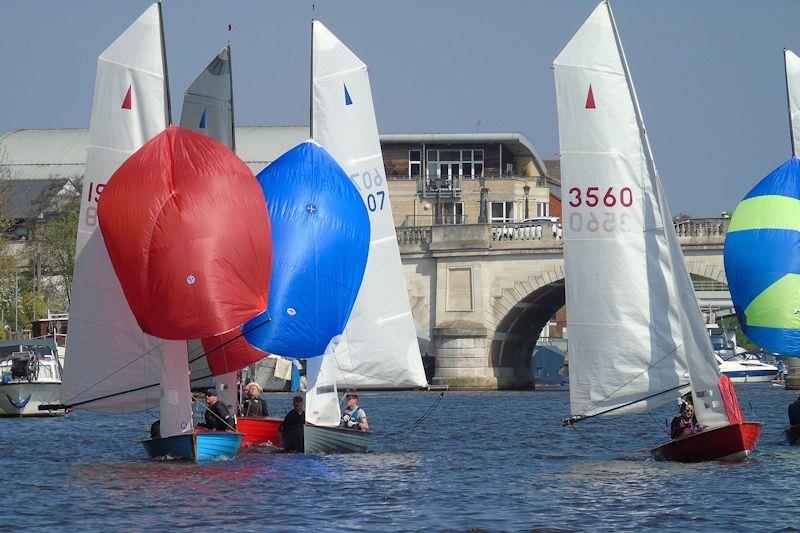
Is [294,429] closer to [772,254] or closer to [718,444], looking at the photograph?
[718,444]

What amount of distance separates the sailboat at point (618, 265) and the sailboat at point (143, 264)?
19.6 feet

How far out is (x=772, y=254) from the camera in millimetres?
37156

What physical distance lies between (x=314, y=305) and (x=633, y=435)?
44.1 feet

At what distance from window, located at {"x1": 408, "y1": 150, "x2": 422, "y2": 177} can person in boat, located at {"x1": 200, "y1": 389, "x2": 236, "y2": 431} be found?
7247 centimetres

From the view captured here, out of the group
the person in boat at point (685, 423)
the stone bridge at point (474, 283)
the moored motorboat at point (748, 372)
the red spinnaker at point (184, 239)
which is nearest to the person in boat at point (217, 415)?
the red spinnaker at point (184, 239)

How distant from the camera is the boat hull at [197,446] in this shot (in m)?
30.1

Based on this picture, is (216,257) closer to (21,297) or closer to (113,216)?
(113,216)

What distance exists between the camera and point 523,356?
3214 inches

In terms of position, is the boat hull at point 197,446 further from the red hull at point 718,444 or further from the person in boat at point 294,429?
the red hull at point 718,444

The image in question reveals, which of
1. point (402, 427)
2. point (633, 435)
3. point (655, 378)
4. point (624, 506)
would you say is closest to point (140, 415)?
point (402, 427)

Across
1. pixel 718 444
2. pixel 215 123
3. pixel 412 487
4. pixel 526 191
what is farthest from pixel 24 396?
pixel 526 191

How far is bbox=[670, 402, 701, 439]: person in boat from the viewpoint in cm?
3038

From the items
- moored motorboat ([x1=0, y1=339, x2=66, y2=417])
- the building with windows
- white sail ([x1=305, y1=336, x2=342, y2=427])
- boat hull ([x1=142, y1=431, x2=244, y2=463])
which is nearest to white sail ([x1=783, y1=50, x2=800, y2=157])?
white sail ([x1=305, y1=336, x2=342, y2=427])

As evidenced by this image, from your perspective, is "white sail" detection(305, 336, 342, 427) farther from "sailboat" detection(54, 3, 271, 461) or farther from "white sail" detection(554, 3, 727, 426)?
"white sail" detection(554, 3, 727, 426)
